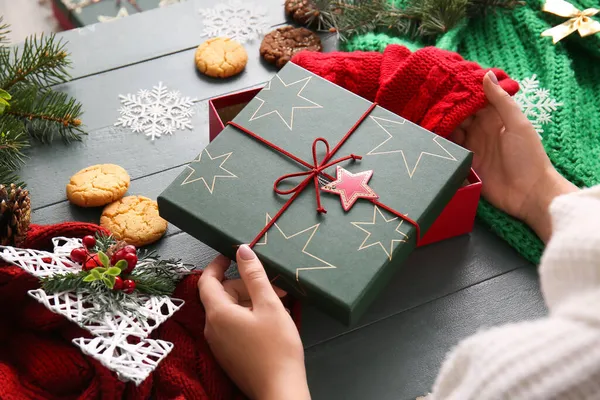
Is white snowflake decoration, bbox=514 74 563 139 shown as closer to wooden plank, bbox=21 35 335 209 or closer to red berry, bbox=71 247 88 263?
wooden plank, bbox=21 35 335 209

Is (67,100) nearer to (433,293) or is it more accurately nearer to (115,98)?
(115,98)

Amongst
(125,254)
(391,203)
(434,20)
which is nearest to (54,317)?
(125,254)

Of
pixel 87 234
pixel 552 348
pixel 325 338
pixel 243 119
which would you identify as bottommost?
pixel 325 338

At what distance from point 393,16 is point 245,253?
69 centimetres

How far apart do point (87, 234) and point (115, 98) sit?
0.37 m

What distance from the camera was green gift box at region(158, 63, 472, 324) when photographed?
0.86 m

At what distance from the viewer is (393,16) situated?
129 centimetres

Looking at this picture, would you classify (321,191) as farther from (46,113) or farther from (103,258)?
(46,113)

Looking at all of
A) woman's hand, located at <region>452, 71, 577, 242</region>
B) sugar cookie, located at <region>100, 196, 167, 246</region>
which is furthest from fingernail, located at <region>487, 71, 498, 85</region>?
sugar cookie, located at <region>100, 196, 167, 246</region>

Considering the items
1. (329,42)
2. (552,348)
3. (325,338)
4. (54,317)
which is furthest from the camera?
(329,42)

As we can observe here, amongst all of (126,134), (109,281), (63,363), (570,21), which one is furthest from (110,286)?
(570,21)

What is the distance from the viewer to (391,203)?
2.96 feet

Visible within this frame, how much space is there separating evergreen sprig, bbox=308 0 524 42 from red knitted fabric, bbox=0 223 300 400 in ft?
2.31

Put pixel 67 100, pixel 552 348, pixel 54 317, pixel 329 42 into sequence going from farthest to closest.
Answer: pixel 329 42, pixel 67 100, pixel 54 317, pixel 552 348
